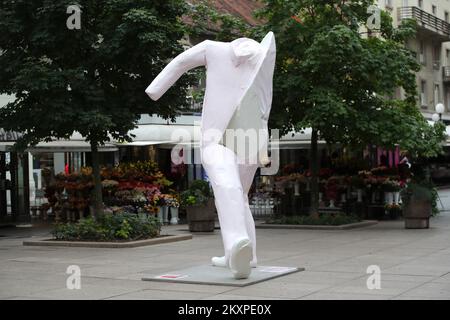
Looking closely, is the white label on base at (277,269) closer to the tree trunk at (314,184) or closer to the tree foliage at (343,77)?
the tree foliage at (343,77)

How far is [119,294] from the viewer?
8.90 m

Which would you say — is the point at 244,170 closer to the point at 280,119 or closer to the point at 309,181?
the point at 280,119

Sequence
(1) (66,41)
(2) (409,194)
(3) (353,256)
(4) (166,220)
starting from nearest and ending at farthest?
(3) (353,256) → (1) (66,41) → (2) (409,194) → (4) (166,220)

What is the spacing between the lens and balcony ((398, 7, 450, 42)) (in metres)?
49.0

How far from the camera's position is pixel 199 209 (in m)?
18.4

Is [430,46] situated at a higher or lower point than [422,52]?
higher

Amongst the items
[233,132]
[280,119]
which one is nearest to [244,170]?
[233,132]

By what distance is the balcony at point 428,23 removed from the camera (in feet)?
161

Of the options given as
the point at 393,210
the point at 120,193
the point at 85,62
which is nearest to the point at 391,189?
the point at 393,210

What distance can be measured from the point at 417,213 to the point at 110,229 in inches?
271

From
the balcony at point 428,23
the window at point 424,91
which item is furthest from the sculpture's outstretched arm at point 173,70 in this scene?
the window at point 424,91

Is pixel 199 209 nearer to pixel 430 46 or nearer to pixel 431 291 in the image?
pixel 431 291

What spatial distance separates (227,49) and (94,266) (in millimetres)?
3862

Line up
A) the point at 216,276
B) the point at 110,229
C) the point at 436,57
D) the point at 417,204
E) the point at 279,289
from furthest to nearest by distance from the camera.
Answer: the point at 436,57
the point at 417,204
the point at 110,229
the point at 216,276
the point at 279,289
